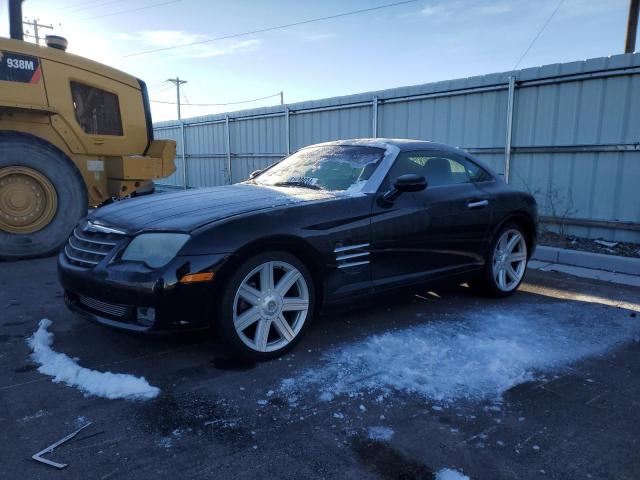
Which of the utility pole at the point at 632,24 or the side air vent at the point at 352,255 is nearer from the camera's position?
the side air vent at the point at 352,255

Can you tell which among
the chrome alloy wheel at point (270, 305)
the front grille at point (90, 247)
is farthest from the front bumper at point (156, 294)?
the chrome alloy wheel at point (270, 305)

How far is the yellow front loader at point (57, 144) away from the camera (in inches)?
239

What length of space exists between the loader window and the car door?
4887mm

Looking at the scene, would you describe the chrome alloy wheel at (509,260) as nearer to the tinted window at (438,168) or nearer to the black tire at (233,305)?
the tinted window at (438,168)

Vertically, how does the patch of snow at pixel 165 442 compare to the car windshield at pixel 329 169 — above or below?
below

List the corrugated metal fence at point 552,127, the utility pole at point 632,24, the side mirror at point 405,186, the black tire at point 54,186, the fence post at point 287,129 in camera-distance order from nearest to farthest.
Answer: the side mirror at point 405,186 < the black tire at point 54,186 < the corrugated metal fence at point 552,127 < the utility pole at point 632,24 < the fence post at point 287,129

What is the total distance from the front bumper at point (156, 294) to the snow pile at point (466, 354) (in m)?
0.70

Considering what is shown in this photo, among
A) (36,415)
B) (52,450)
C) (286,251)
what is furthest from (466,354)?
(36,415)

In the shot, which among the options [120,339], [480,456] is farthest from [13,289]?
[480,456]

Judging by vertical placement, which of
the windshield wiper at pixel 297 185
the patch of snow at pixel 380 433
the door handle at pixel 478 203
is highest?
the windshield wiper at pixel 297 185

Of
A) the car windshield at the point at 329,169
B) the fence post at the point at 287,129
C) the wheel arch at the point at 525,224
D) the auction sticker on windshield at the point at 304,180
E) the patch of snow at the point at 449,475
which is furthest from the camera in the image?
the fence post at the point at 287,129

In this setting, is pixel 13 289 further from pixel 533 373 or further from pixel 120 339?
pixel 533 373

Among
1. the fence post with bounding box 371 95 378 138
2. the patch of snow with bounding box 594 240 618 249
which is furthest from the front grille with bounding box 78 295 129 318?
the fence post with bounding box 371 95 378 138

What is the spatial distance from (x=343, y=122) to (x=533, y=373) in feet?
28.3
